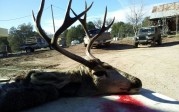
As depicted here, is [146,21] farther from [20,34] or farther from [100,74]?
[100,74]

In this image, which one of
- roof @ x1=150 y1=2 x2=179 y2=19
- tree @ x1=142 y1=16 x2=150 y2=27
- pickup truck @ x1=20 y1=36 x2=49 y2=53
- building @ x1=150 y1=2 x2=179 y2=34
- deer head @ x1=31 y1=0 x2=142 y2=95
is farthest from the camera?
tree @ x1=142 y1=16 x2=150 y2=27

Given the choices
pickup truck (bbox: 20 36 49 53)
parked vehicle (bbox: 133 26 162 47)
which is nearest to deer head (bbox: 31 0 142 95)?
parked vehicle (bbox: 133 26 162 47)

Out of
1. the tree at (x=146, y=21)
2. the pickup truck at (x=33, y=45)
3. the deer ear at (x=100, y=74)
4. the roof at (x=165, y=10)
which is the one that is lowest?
the pickup truck at (x=33, y=45)

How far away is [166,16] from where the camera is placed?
5866 cm

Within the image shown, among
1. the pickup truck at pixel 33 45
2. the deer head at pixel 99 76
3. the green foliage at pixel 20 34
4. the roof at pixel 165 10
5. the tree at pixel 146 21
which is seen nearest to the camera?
the deer head at pixel 99 76

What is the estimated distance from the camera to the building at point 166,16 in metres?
58.2

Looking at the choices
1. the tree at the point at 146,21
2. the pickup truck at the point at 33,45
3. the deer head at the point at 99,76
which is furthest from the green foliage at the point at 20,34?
the deer head at the point at 99,76

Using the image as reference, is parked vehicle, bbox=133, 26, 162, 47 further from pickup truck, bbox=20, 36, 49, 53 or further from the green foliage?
the green foliage

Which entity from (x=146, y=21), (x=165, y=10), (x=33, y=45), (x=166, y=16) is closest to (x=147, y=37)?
(x=33, y=45)

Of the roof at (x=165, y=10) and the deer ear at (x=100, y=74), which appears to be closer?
the deer ear at (x=100, y=74)

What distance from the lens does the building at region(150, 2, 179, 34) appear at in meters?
58.2

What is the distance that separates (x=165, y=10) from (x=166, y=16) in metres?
1.78

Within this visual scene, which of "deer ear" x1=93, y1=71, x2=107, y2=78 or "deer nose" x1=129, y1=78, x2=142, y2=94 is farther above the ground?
"deer ear" x1=93, y1=71, x2=107, y2=78

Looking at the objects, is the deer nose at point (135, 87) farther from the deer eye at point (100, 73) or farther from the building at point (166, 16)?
the building at point (166, 16)
